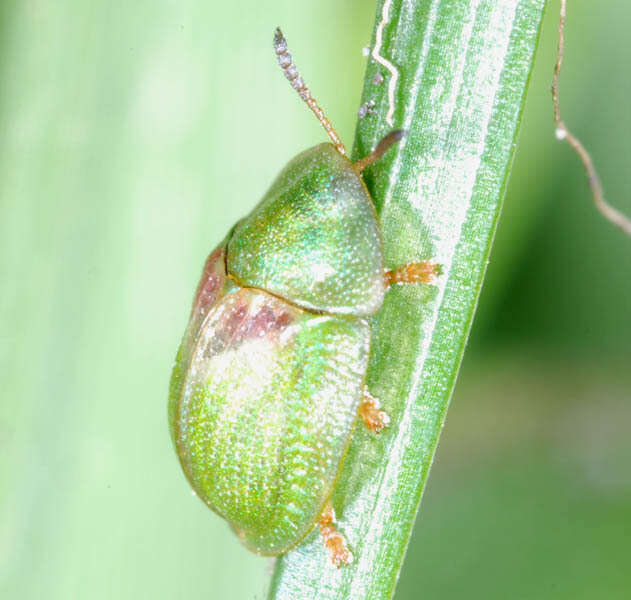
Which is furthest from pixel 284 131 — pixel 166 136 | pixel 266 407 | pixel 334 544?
pixel 334 544

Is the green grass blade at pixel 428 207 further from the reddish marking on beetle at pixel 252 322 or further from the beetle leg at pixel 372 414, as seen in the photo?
the reddish marking on beetle at pixel 252 322

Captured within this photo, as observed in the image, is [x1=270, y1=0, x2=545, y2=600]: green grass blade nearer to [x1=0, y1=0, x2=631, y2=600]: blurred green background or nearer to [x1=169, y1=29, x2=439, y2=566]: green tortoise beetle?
[x1=169, y1=29, x2=439, y2=566]: green tortoise beetle

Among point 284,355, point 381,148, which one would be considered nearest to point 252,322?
point 284,355

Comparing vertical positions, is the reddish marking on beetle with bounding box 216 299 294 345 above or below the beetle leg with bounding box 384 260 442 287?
below

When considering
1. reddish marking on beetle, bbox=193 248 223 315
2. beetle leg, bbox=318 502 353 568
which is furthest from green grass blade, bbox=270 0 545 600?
reddish marking on beetle, bbox=193 248 223 315

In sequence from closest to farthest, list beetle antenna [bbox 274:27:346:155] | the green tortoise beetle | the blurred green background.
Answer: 1. the green tortoise beetle
2. beetle antenna [bbox 274:27:346:155]
3. the blurred green background

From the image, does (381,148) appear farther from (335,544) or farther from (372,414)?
(335,544)
